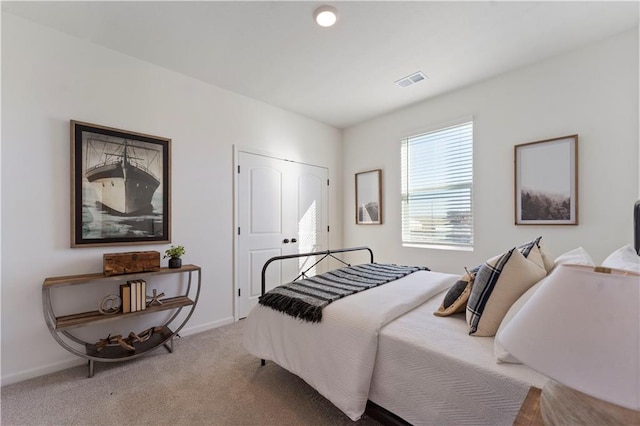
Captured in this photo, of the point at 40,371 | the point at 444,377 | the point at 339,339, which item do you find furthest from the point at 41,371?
the point at 444,377

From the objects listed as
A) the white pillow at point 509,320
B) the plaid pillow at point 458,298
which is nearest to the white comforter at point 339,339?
the plaid pillow at point 458,298

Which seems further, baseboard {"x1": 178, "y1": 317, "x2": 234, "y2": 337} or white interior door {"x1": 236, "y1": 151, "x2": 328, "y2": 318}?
white interior door {"x1": 236, "y1": 151, "x2": 328, "y2": 318}

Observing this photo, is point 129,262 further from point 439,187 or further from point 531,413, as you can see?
point 439,187

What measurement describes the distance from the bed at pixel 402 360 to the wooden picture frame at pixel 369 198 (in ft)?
7.33

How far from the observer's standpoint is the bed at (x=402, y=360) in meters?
1.09

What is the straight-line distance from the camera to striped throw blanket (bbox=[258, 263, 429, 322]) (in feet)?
5.69

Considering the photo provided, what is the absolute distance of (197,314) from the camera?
2.98 meters

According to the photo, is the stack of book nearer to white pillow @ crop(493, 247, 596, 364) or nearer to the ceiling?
the ceiling

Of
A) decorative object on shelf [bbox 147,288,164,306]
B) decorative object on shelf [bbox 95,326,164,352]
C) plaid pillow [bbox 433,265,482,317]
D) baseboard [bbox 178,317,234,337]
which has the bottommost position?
baseboard [bbox 178,317,234,337]

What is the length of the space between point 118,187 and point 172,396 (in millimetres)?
1796

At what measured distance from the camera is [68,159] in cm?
228

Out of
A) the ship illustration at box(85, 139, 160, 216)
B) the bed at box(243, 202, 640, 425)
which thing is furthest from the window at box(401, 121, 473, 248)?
the ship illustration at box(85, 139, 160, 216)

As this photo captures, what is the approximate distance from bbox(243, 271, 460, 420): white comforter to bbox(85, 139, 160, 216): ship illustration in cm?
157

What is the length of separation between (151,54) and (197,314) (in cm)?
259
